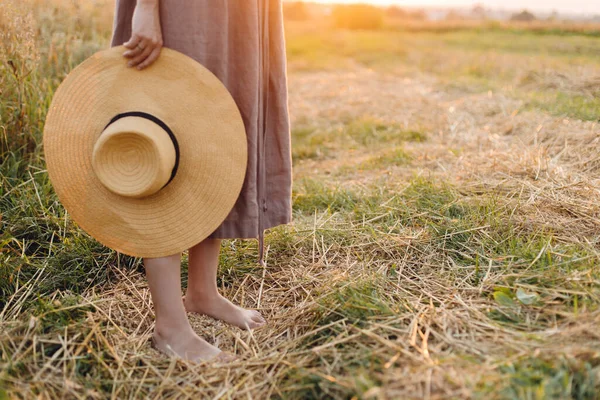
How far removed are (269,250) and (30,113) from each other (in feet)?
4.84

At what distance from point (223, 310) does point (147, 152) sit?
0.68 m

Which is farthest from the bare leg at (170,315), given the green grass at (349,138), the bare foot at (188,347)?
the green grass at (349,138)

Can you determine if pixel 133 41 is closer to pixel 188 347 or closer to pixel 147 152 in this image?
pixel 147 152

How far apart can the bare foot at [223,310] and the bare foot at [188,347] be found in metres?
0.20

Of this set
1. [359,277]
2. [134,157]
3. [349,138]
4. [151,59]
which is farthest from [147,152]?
[349,138]

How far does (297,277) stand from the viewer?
2.08 m

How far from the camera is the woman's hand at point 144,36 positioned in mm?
1468

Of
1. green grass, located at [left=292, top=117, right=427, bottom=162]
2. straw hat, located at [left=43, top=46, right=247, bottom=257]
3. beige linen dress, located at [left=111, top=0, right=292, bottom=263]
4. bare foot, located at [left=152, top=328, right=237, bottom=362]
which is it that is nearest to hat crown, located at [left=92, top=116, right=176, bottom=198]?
straw hat, located at [left=43, top=46, right=247, bottom=257]

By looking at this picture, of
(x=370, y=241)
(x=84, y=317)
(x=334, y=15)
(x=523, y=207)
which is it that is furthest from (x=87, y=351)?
(x=334, y=15)

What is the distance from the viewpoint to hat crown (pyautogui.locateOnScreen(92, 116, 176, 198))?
1438 millimetres

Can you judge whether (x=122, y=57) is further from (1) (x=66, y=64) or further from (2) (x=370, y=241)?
(1) (x=66, y=64)

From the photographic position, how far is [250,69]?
1.65 m

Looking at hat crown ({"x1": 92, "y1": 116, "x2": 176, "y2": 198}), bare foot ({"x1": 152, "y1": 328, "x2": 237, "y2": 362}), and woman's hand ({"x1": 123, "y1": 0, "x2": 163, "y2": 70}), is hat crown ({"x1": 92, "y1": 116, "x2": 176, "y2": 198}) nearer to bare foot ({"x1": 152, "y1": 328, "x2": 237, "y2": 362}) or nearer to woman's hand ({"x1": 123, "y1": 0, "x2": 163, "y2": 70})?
woman's hand ({"x1": 123, "y1": 0, "x2": 163, "y2": 70})

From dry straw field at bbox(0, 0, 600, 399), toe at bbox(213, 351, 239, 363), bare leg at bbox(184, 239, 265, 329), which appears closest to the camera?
dry straw field at bbox(0, 0, 600, 399)
